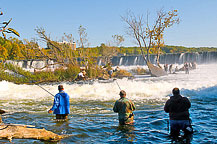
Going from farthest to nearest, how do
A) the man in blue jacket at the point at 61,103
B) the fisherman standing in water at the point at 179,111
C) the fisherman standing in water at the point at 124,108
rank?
1. the man in blue jacket at the point at 61,103
2. the fisherman standing in water at the point at 124,108
3. the fisherman standing in water at the point at 179,111

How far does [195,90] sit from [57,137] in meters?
13.4

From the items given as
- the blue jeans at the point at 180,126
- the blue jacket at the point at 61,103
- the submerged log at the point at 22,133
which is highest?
the blue jacket at the point at 61,103

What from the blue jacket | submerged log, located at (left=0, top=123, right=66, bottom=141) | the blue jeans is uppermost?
A: the blue jacket

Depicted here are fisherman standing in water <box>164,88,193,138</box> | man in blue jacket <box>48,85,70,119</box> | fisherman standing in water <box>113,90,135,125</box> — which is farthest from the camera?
man in blue jacket <box>48,85,70,119</box>

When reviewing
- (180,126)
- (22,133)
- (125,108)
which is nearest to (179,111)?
(180,126)

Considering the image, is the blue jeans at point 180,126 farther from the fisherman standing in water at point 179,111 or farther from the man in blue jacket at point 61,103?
the man in blue jacket at point 61,103

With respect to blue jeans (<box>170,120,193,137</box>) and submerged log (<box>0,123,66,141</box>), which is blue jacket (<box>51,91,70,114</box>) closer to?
submerged log (<box>0,123,66,141</box>)

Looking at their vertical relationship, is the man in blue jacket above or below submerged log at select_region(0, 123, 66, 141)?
above

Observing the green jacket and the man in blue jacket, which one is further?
the man in blue jacket

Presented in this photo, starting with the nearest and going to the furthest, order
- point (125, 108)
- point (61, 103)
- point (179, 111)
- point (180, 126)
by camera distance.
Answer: point (179, 111) < point (180, 126) < point (125, 108) < point (61, 103)

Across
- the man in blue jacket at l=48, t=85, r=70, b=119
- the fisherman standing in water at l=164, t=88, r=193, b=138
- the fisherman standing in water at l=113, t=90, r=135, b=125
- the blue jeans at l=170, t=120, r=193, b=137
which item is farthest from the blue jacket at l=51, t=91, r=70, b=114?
the blue jeans at l=170, t=120, r=193, b=137

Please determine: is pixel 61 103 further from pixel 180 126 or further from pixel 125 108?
pixel 180 126

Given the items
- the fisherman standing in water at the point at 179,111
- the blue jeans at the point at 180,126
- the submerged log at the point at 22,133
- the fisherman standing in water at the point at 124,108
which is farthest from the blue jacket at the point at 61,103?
the blue jeans at the point at 180,126

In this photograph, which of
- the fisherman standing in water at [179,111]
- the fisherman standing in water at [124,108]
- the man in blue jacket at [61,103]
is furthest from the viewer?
the man in blue jacket at [61,103]
